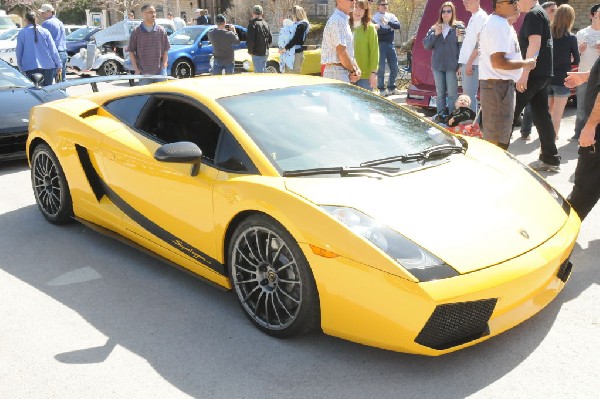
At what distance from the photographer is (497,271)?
2885mm

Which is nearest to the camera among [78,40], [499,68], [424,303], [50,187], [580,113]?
[424,303]

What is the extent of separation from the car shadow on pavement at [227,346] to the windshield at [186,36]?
13976 millimetres

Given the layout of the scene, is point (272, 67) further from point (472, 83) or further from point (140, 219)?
point (140, 219)

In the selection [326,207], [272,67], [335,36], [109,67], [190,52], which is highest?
[335,36]

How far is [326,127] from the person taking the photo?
3.79 metres

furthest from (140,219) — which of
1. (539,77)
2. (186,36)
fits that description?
(186,36)

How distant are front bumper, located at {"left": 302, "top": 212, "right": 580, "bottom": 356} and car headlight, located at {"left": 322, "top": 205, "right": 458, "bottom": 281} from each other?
5cm

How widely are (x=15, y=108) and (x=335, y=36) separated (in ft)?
12.3

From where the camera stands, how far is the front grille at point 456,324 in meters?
2.78

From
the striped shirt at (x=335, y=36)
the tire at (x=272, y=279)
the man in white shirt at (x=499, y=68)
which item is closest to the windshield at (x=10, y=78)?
the striped shirt at (x=335, y=36)

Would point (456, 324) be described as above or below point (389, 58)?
above

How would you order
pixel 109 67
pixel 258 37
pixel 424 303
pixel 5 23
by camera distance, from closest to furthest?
pixel 424 303 → pixel 258 37 → pixel 109 67 → pixel 5 23

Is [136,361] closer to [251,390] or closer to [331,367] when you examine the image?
[251,390]

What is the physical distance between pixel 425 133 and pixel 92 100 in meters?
2.48
